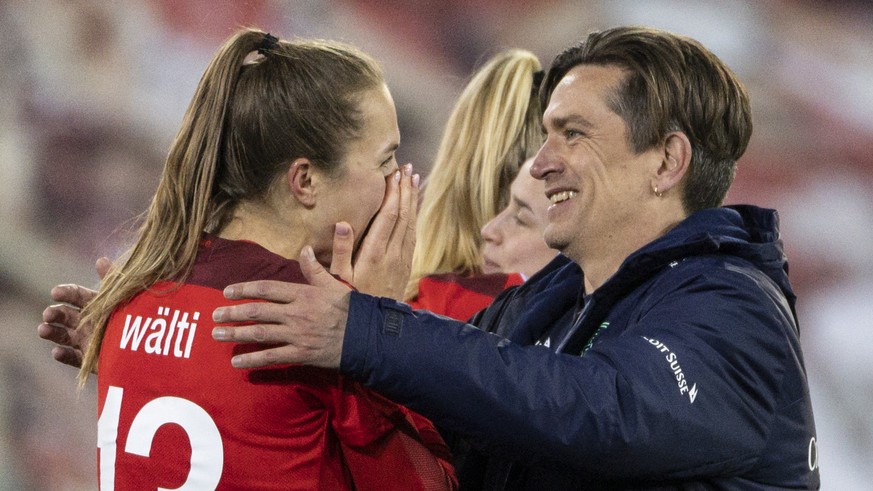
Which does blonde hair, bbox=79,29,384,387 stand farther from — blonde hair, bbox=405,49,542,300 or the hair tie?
blonde hair, bbox=405,49,542,300

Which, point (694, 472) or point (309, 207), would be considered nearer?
point (694, 472)

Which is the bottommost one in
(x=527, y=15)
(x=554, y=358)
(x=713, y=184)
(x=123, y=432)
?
(x=123, y=432)

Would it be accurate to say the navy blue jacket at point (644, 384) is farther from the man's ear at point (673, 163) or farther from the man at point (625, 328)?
the man's ear at point (673, 163)

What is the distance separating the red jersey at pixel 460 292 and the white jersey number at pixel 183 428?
1.09 meters

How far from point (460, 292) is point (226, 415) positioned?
46.1 inches

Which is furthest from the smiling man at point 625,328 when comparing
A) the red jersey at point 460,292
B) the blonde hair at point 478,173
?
the blonde hair at point 478,173

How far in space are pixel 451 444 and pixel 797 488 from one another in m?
0.68

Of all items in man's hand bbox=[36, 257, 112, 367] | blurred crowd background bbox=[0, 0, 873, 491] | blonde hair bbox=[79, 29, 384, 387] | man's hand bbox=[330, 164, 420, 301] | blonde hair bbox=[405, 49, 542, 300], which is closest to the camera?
blonde hair bbox=[79, 29, 384, 387]

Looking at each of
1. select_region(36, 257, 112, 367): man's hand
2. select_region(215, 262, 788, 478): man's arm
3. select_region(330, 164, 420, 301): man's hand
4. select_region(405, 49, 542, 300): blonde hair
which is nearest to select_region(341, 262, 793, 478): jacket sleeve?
select_region(215, 262, 788, 478): man's arm

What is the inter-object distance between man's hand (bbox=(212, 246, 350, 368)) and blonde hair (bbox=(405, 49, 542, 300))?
1.38m

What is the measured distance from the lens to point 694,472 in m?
1.72

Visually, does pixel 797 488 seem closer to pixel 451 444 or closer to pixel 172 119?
pixel 451 444

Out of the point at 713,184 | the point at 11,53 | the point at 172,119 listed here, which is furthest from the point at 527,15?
the point at 713,184

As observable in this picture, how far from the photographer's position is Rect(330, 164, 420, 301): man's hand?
2.12 metres
